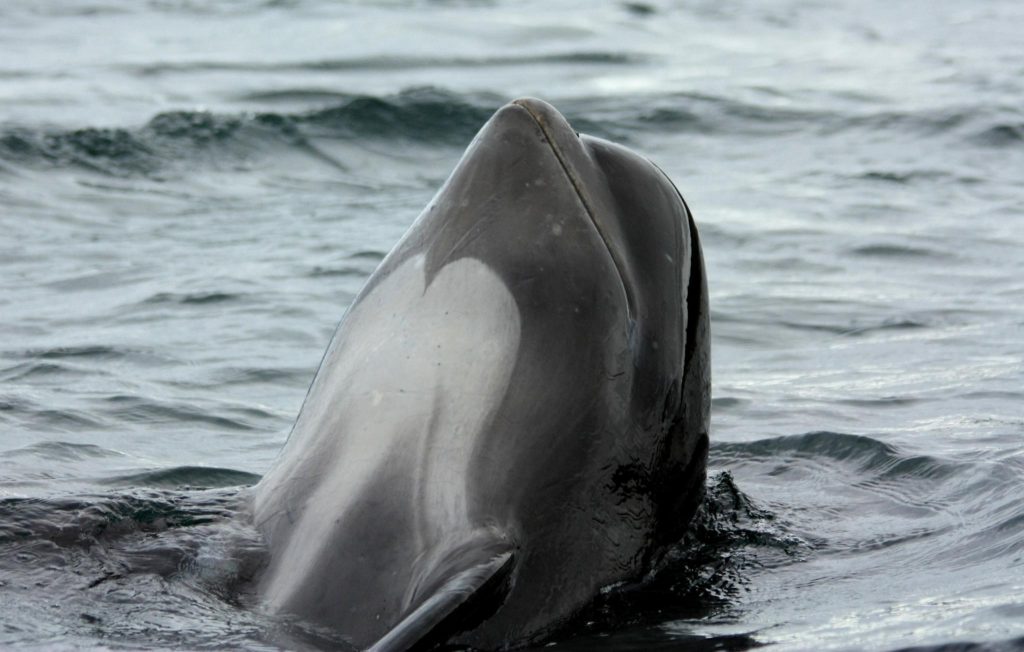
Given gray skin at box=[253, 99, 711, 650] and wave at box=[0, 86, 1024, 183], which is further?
wave at box=[0, 86, 1024, 183]

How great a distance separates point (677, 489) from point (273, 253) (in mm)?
A: 8754

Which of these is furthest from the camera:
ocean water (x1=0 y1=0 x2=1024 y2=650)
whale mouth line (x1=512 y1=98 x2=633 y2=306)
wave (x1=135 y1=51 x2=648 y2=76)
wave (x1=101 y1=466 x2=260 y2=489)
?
wave (x1=135 y1=51 x2=648 y2=76)

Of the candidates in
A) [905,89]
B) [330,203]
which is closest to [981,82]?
[905,89]

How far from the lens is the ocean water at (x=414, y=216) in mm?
5664

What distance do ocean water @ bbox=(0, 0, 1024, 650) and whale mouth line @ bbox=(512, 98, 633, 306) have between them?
1.05m

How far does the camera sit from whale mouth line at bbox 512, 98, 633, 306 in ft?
17.5

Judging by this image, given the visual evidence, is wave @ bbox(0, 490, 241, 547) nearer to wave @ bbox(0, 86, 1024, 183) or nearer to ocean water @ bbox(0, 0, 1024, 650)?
ocean water @ bbox(0, 0, 1024, 650)

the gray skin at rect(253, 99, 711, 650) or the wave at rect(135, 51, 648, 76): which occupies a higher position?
the gray skin at rect(253, 99, 711, 650)

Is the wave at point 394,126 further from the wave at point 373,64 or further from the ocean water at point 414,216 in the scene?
the wave at point 373,64

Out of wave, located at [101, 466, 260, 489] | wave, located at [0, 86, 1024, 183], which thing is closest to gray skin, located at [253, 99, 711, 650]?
wave, located at [101, 466, 260, 489]

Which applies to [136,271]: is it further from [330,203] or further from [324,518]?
[324,518]

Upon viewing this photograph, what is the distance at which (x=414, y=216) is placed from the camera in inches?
606

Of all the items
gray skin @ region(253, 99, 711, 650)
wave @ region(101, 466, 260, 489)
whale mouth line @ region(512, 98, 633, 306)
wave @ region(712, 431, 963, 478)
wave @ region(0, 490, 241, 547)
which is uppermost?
whale mouth line @ region(512, 98, 633, 306)

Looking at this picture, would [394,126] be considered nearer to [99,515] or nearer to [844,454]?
[844,454]
